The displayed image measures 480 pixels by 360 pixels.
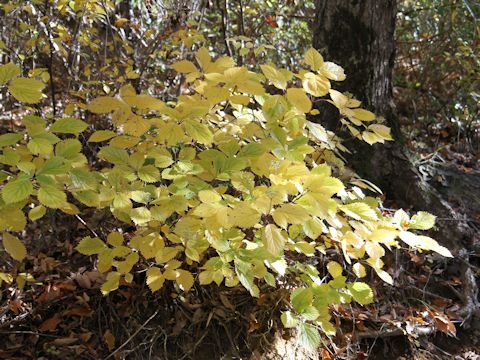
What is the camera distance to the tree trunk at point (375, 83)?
2.79m

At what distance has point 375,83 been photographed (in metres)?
2.89

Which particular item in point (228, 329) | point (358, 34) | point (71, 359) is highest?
point (358, 34)

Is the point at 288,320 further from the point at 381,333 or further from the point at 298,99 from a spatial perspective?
the point at 381,333

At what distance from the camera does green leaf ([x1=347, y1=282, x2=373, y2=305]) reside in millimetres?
1632

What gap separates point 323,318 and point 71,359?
45.5 inches

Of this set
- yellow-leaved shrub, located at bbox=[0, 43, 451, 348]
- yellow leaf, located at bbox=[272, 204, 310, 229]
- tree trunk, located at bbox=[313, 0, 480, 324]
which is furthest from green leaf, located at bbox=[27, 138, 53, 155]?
tree trunk, located at bbox=[313, 0, 480, 324]

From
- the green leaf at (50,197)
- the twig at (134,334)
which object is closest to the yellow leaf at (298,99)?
the green leaf at (50,197)

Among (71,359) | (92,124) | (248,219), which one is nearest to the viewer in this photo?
(248,219)

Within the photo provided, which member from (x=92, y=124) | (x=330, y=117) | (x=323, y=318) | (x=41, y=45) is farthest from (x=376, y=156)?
(x=41, y=45)

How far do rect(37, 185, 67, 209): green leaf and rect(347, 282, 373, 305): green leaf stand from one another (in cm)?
112

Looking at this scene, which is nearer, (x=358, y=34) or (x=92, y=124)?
(x=358, y=34)

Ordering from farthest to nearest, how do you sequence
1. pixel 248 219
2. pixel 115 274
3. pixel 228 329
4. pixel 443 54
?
pixel 443 54
pixel 228 329
pixel 115 274
pixel 248 219

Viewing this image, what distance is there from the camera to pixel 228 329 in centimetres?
209

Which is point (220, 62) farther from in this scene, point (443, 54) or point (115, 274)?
Answer: point (443, 54)
